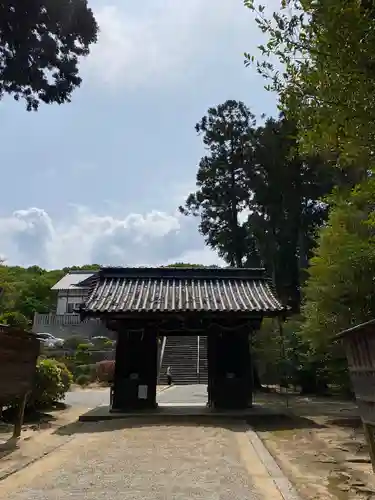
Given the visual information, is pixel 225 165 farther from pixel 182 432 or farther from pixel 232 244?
pixel 182 432

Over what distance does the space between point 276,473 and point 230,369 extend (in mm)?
6447

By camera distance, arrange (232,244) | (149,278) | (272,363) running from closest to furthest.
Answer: (149,278), (272,363), (232,244)

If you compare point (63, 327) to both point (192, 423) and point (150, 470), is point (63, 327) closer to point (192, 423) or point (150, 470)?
point (192, 423)

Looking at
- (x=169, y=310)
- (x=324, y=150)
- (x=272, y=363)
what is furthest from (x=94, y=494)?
(x=272, y=363)

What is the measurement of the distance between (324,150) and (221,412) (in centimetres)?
831

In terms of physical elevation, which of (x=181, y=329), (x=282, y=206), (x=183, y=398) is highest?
(x=282, y=206)

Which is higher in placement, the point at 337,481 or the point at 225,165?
the point at 225,165

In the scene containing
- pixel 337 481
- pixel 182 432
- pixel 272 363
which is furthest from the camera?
pixel 272 363

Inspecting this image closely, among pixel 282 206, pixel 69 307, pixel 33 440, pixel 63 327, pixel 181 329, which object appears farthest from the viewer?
pixel 69 307

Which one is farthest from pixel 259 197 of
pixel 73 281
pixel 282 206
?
pixel 73 281

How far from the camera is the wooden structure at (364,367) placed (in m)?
4.14

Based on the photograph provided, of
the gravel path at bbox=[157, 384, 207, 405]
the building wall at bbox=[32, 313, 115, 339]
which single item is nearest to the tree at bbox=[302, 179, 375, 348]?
the gravel path at bbox=[157, 384, 207, 405]

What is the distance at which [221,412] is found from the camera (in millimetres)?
11297

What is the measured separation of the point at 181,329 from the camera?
1288 centimetres
